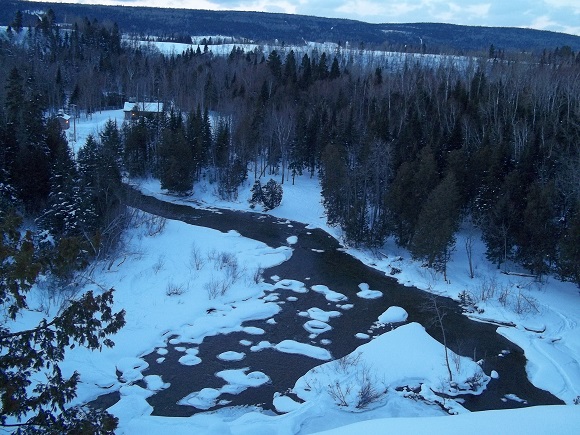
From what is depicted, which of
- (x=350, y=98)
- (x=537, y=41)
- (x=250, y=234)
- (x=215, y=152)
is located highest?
(x=537, y=41)

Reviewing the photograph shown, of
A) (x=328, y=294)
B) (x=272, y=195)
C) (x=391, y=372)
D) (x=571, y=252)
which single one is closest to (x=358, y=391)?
(x=391, y=372)

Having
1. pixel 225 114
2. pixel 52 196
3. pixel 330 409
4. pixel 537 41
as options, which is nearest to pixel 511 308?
pixel 330 409

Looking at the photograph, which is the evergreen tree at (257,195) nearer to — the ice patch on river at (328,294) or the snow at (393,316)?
the ice patch on river at (328,294)

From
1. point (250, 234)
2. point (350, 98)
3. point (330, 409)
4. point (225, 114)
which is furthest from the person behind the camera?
point (350, 98)

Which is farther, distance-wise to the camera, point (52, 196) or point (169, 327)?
point (52, 196)

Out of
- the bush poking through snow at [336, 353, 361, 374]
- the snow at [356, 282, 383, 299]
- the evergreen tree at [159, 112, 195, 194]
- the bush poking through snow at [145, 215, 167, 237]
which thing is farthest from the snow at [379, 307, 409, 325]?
the evergreen tree at [159, 112, 195, 194]

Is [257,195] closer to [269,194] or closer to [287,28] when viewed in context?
[269,194]

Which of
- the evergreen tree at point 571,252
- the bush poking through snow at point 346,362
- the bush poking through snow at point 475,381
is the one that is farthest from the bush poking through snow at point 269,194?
the bush poking through snow at point 475,381

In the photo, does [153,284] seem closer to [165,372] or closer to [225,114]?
[165,372]
